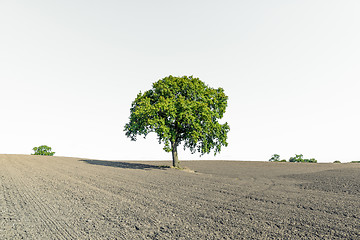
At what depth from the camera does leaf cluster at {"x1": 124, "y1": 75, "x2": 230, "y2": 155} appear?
94.8 ft

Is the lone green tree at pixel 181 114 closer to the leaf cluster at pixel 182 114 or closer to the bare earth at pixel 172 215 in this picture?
the leaf cluster at pixel 182 114

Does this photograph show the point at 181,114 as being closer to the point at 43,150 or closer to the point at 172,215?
the point at 172,215

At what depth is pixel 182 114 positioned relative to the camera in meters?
28.8

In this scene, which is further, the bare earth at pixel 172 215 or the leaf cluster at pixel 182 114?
the leaf cluster at pixel 182 114

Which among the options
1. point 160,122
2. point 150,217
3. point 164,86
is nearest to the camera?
point 150,217

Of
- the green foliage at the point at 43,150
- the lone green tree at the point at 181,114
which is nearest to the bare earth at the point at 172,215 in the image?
the lone green tree at the point at 181,114

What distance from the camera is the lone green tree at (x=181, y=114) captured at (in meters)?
28.9

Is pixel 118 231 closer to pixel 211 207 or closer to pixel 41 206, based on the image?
pixel 211 207

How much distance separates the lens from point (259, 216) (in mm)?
8938

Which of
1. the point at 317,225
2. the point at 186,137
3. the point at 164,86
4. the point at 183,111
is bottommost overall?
the point at 317,225

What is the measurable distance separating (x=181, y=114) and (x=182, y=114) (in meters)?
0.37

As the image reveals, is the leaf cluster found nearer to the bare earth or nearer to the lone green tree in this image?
the lone green tree

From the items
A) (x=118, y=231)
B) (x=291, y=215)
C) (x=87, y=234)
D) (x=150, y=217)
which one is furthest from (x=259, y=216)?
(x=87, y=234)

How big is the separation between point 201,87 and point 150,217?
86.8ft
